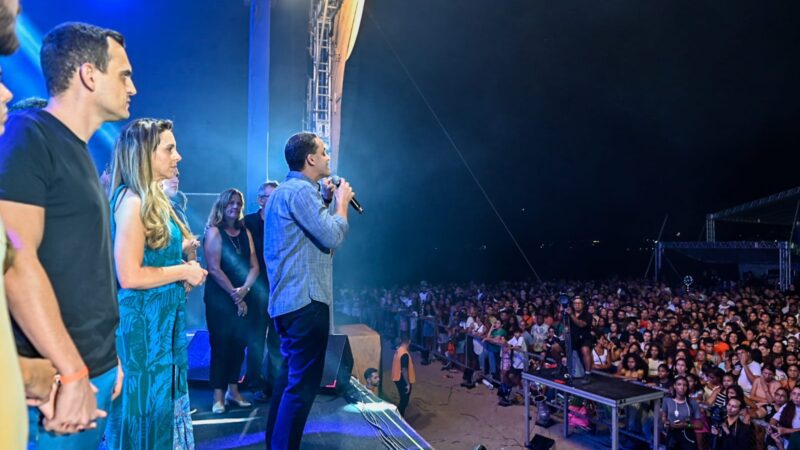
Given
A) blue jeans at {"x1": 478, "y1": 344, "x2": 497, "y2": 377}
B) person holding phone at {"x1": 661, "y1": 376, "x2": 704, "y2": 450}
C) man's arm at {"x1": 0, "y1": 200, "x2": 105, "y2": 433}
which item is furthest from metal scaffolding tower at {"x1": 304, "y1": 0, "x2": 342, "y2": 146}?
blue jeans at {"x1": 478, "y1": 344, "x2": 497, "y2": 377}

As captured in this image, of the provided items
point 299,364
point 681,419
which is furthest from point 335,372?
point 681,419

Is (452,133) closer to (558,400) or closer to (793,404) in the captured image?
(558,400)

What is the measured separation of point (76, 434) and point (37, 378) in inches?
11.0

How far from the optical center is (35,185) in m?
0.94

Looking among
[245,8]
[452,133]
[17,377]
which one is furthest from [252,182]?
[452,133]

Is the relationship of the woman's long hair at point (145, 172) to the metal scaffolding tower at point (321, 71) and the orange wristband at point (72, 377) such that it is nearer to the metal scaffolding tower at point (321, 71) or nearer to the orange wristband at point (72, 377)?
the orange wristband at point (72, 377)

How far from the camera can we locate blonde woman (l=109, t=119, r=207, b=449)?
4.95 ft

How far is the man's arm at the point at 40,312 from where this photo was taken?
Result: 889mm

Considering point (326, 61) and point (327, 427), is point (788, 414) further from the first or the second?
point (326, 61)

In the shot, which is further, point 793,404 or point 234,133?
point 234,133

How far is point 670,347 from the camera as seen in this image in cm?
821

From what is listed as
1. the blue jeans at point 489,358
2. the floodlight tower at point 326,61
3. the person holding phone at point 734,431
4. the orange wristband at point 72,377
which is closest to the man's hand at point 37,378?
the orange wristband at point 72,377

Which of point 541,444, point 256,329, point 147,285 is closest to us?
point 147,285

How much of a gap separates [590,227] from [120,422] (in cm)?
4772
